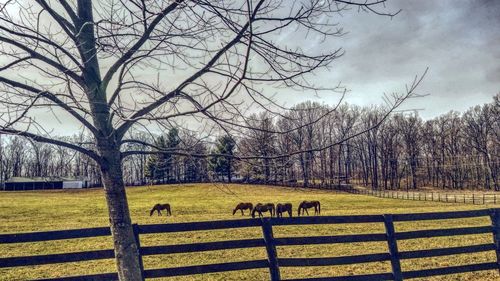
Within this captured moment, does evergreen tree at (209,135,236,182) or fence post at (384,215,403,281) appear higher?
evergreen tree at (209,135,236,182)

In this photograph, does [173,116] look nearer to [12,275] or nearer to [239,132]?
[239,132]

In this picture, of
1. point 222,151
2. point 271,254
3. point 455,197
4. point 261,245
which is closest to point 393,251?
point 271,254

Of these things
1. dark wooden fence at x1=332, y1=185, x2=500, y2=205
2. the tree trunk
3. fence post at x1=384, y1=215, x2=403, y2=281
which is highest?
the tree trunk

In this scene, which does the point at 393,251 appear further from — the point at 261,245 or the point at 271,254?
the point at 261,245

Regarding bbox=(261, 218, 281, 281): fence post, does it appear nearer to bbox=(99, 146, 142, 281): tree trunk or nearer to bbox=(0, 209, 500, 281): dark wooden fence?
bbox=(0, 209, 500, 281): dark wooden fence

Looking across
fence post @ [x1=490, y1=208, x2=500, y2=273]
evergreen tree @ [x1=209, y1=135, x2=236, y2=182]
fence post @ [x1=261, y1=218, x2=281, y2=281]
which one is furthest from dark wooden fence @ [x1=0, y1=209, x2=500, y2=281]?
evergreen tree @ [x1=209, y1=135, x2=236, y2=182]

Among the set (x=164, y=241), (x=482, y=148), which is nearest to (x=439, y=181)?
(x=482, y=148)

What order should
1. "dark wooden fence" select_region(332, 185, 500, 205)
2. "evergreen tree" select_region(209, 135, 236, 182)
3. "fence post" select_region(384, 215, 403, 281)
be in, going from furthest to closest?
"dark wooden fence" select_region(332, 185, 500, 205) < "fence post" select_region(384, 215, 403, 281) < "evergreen tree" select_region(209, 135, 236, 182)

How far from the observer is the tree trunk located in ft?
11.9

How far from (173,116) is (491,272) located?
780cm

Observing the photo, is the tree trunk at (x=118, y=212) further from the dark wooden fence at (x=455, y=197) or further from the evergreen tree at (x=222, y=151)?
the dark wooden fence at (x=455, y=197)

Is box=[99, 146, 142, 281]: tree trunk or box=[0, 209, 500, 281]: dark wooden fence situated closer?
box=[99, 146, 142, 281]: tree trunk

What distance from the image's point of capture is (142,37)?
138 inches

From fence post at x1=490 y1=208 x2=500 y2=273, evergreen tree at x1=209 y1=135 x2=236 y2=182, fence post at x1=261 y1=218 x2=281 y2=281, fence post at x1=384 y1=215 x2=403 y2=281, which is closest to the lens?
evergreen tree at x1=209 y1=135 x2=236 y2=182
